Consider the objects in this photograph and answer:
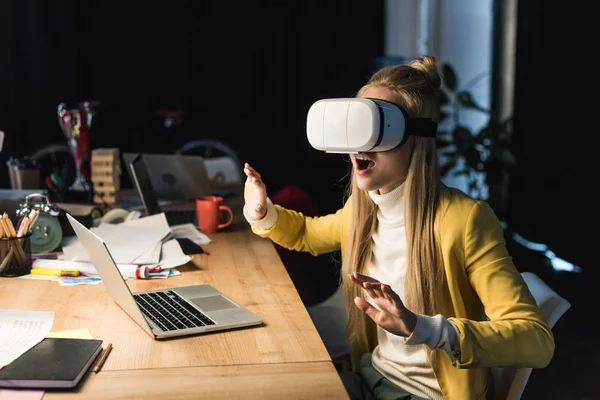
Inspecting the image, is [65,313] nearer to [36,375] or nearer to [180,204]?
[36,375]

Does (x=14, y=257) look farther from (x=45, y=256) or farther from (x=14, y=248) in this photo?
(x=45, y=256)

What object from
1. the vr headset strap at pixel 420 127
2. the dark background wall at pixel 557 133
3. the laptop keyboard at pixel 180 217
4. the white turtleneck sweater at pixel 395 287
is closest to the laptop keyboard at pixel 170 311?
the white turtleneck sweater at pixel 395 287

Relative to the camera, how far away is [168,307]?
148cm

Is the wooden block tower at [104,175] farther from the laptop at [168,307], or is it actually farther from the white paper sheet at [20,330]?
the white paper sheet at [20,330]

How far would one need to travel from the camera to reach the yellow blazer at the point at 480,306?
124 centimetres

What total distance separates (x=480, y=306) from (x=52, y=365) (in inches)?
32.8

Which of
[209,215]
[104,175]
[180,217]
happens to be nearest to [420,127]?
[209,215]

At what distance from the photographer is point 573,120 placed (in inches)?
168

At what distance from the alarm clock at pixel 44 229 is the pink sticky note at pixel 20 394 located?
849 mm

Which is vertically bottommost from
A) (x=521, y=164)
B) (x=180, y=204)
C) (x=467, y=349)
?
(x=521, y=164)

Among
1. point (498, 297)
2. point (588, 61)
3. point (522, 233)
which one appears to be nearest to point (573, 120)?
point (588, 61)

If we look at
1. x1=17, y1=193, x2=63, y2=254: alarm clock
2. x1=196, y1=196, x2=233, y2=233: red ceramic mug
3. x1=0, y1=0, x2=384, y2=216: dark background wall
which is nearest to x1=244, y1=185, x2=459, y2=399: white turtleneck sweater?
x1=196, y1=196, x2=233, y2=233: red ceramic mug

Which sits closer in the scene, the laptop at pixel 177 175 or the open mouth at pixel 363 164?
the open mouth at pixel 363 164

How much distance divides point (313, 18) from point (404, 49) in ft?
2.59
